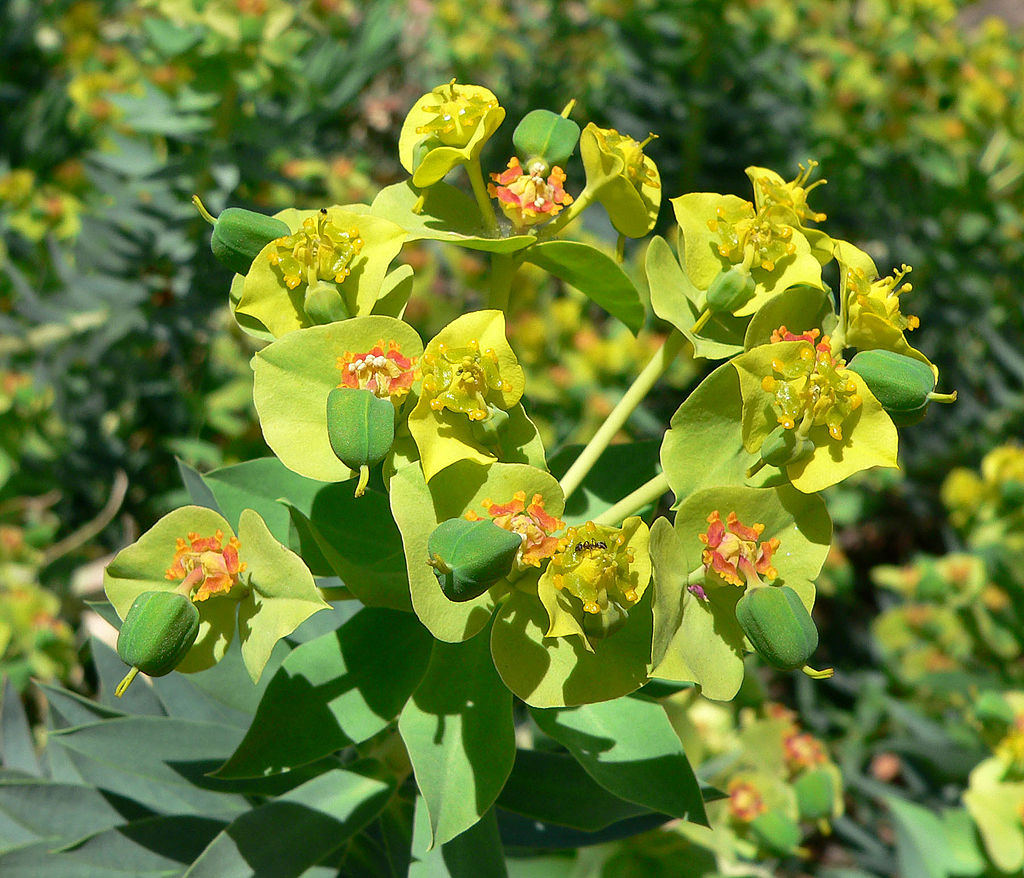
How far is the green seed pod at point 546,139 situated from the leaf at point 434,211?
0.08 meters

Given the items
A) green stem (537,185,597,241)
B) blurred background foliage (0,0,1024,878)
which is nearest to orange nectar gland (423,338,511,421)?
green stem (537,185,597,241)

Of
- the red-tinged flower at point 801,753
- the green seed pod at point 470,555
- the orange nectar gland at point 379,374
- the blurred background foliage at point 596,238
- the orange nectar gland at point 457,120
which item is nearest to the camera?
the green seed pod at point 470,555

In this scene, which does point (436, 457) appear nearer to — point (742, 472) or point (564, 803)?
point (742, 472)

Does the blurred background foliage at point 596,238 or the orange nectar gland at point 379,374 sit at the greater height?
the orange nectar gland at point 379,374

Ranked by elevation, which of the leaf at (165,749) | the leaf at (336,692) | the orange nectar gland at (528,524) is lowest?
the leaf at (165,749)

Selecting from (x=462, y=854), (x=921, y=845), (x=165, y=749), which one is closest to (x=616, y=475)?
(x=462, y=854)

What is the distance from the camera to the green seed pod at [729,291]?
1.00 meters

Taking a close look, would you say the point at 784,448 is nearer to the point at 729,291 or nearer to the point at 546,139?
the point at 729,291

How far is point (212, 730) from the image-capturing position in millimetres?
1193

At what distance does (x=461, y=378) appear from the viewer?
2.92 ft

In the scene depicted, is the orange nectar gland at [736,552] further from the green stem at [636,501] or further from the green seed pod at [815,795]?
the green seed pod at [815,795]

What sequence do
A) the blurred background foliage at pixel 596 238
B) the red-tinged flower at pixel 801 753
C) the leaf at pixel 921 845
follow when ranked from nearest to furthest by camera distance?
the leaf at pixel 921 845
the red-tinged flower at pixel 801 753
the blurred background foliage at pixel 596 238

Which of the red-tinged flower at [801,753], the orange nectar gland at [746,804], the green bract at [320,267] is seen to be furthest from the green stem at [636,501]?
the red-tinged flower at [801,753]

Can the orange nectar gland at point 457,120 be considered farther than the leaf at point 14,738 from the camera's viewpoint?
No
